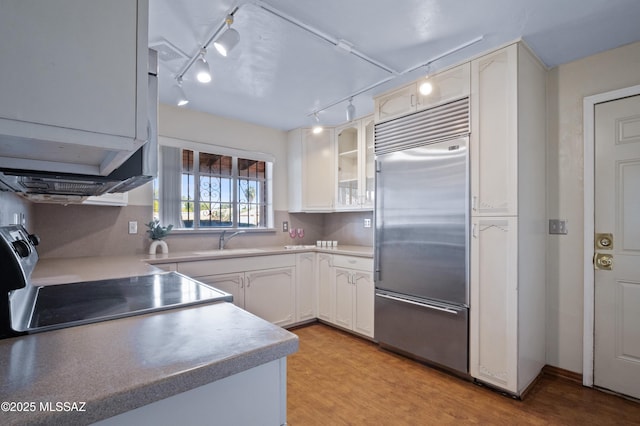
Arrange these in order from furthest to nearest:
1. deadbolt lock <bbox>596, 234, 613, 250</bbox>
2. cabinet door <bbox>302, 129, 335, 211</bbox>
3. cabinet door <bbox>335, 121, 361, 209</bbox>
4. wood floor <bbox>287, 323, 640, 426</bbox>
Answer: cabinet door <bbox>302, 129, 335, 211</bbox>, cabinet door <bbox>335, 121, 361, 209</bbox>, deadbolt lock <bbox>596, 234, 613, 250</bbox>, wood floor <bbox>287, 323, 640, 426</bbox>

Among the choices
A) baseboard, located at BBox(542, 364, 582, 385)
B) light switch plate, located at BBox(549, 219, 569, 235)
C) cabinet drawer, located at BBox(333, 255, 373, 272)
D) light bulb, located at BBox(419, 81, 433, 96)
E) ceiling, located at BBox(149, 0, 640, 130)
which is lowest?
baseboard, located at BBox(542, 364, 582, 385)

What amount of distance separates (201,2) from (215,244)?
→ 8.07 feet

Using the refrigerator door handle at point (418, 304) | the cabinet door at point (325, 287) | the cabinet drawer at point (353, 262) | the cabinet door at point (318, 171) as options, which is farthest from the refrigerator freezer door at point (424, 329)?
the cabinet door at point (318, 171)

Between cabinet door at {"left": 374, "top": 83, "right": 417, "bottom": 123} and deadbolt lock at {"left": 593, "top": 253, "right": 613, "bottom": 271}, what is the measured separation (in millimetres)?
1754

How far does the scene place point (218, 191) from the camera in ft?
12.1

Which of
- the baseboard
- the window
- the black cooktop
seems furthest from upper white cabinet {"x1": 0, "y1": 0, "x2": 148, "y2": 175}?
the baseboard

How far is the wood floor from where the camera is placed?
1912 mm

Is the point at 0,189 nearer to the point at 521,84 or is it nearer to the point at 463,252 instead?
the point at 463,252

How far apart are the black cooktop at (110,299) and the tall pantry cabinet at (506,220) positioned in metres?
1.85

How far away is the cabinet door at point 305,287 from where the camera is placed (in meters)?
3.53

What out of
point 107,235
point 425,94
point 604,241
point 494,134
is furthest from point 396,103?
point 107,235

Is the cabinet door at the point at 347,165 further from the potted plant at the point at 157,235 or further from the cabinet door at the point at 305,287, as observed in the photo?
the potted plant at the point at 157,235

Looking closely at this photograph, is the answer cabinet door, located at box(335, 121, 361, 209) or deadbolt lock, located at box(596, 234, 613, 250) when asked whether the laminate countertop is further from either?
cabinet door, located at box(335, 121, 361, 209)

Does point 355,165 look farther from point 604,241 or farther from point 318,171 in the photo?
point 604,241
